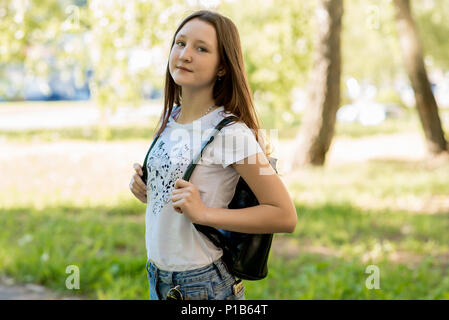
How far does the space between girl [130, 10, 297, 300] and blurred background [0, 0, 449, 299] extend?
1.08 ft

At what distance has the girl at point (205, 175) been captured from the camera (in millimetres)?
1729

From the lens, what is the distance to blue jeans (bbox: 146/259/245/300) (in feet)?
5.95

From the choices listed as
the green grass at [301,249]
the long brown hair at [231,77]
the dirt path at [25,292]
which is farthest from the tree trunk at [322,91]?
the long brown hair at [231,77]

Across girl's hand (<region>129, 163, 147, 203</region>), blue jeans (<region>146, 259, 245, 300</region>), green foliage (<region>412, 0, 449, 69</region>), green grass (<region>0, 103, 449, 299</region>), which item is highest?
green foliage (<region>412, 0, 449, 69</region>)

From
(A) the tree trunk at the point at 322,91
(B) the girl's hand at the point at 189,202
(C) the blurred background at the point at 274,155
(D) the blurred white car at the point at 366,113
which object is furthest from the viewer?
(D) the blurred white car at the point at 366,113

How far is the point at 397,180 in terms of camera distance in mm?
8273

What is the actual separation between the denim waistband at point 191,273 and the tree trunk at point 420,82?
8.95m

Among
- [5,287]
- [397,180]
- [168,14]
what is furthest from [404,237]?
[168,14]

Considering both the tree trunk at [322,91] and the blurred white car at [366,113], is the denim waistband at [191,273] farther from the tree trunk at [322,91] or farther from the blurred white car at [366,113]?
the blurred white car at [366,113]

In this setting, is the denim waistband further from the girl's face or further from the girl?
the girl's face

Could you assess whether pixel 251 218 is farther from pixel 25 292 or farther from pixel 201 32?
pixel 25 292

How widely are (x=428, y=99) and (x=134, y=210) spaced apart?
20.2ft

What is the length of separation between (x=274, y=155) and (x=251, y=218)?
0.83m

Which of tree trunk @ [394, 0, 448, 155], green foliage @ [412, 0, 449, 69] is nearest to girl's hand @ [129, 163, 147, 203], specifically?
tree trunk @ [394, 0, 448, 155]
